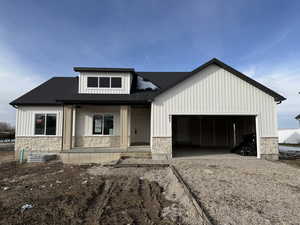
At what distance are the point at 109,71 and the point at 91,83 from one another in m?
1.58

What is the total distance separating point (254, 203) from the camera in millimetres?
3975

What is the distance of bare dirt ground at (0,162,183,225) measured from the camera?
3.35 metres

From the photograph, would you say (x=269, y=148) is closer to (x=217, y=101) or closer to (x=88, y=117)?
(x=217, y=101)

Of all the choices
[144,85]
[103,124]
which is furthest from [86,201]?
[144,85]

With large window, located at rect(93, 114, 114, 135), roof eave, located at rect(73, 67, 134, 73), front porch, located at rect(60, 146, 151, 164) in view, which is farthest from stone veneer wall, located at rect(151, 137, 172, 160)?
roof eave, located at rect(73, 67, 134, 73)

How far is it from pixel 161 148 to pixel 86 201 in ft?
19.3

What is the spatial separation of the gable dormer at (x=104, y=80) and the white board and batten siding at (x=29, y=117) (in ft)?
7.20

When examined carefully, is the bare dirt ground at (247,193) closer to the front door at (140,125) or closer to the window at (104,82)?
the front door at (140,125)

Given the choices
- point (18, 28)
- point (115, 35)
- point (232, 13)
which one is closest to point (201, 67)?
point (232, 13)

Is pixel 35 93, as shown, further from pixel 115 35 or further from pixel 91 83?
pixel 115 35

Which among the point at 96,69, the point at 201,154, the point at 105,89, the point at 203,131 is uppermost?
the point at 96,69

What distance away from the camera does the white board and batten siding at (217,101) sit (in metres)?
9.72

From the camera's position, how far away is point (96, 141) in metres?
11.4

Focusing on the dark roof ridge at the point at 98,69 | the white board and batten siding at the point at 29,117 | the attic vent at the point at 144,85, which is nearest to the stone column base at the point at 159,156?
the attic vent at the point at 144,85
